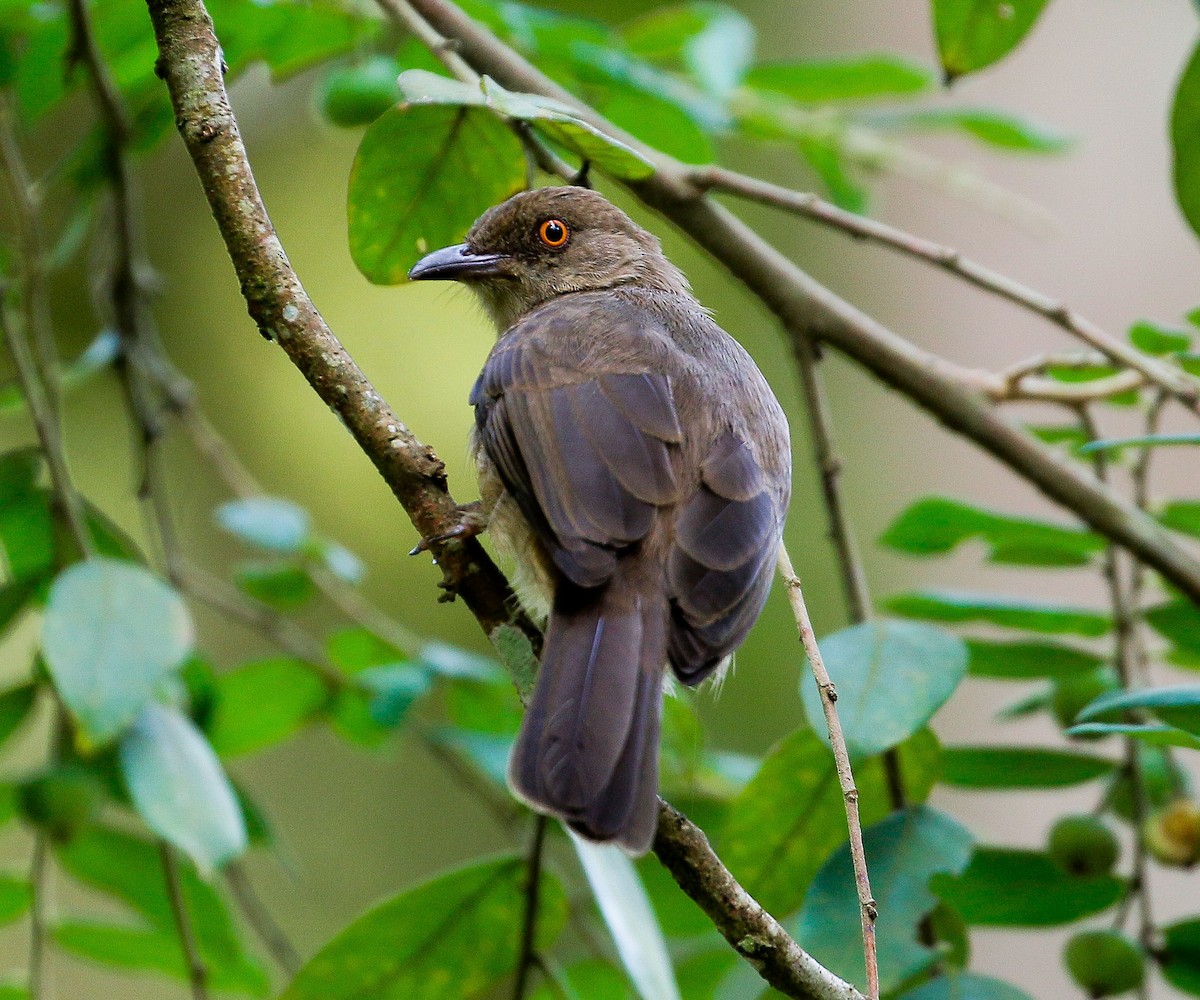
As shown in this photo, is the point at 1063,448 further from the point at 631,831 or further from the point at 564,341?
the point at 631,831

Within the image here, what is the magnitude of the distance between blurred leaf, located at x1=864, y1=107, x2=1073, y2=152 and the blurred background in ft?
6.85

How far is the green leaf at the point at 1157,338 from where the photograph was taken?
2879 mm

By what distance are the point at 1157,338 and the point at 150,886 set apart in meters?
2.48

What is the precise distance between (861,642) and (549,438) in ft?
2.14

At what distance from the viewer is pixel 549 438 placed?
2438mm

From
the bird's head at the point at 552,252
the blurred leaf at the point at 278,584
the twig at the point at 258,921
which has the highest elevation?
the bird's head at the point at 552,252

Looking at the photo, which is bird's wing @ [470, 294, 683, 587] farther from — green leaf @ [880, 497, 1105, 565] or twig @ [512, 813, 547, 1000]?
green leaf @ [880, 497, 1105, 565]

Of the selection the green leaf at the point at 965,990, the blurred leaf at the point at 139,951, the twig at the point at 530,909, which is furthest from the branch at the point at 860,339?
the blurred leaf at the point at 139,951

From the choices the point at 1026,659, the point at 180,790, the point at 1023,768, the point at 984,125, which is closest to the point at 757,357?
the point at 984,125

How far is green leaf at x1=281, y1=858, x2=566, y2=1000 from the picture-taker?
8.30 feet

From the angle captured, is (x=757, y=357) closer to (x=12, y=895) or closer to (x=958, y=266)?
(x=958, y=266)

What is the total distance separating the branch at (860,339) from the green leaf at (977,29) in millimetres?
558

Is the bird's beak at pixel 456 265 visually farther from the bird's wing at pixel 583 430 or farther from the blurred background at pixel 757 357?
the blurred background at pixel 757 357

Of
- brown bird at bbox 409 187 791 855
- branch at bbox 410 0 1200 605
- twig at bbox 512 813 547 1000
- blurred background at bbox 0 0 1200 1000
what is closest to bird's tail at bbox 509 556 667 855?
brown bird at bbox 409 187 791 855
